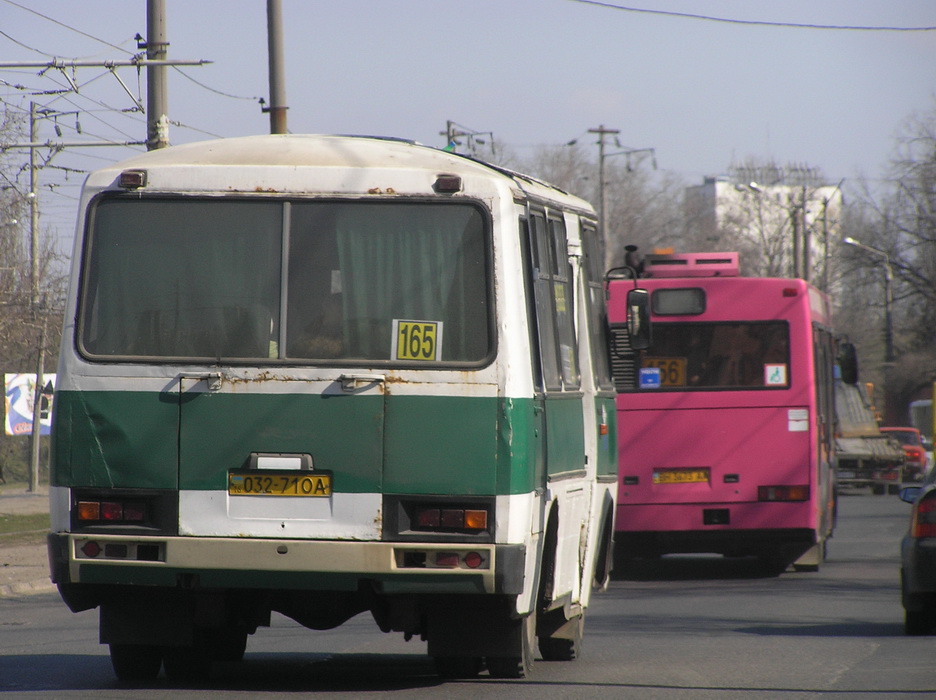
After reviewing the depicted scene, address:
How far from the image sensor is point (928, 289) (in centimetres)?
6644

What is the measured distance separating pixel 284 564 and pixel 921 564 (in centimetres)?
537

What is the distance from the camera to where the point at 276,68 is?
2062 cm

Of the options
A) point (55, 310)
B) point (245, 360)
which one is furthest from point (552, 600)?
point (55, 310)

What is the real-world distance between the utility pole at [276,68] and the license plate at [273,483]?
493 inches

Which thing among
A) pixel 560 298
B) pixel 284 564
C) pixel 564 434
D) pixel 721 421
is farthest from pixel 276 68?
pixel 284 564

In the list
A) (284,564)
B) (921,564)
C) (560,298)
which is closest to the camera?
(284,564)

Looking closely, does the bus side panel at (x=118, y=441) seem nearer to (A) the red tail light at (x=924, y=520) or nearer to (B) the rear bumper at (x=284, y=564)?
(B) the rear bumper at (x=284, y=564)

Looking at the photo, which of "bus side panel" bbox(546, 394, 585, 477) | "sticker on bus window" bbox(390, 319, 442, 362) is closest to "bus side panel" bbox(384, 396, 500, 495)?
"sticker on bus window" bbox(390, 319, 442, 362)

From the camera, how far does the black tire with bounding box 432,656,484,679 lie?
9117 millimetres

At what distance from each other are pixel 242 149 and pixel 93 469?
1796 millimetres

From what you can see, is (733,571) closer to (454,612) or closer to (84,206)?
(454,612)

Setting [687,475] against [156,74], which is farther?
[156,74]

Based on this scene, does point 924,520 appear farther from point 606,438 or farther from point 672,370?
point 672,370

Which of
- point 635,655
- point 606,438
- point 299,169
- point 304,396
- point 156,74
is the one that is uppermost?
point 156,74
